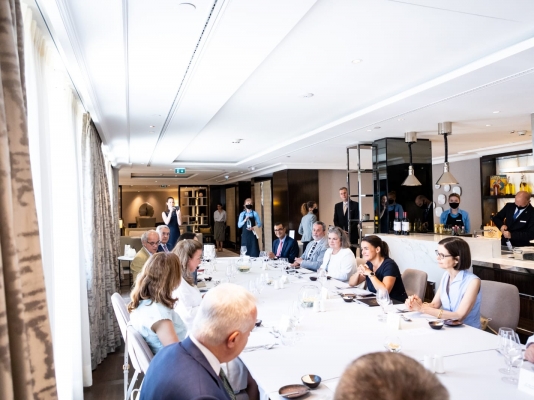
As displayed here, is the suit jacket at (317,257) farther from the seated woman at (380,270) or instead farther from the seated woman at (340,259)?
the seated woman at (380,270)

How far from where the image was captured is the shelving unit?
17750 millimetres

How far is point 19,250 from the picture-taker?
1126mm

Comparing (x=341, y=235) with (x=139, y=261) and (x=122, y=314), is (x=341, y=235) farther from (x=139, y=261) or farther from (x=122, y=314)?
(x=122, y=314)

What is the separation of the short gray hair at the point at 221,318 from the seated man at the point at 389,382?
2.38 ft

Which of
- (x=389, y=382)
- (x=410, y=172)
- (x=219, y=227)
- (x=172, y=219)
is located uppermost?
(x=410, y=172)

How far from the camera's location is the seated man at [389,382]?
2.51 feet

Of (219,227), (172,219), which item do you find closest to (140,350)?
(172,219)

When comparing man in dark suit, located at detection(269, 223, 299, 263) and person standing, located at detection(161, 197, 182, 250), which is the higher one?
person standing, located at detection(161, 197, 182, 250)

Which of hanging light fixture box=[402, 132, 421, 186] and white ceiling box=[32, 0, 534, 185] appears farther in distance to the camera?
hanging light fixture box=[402, 132, 421, 186]

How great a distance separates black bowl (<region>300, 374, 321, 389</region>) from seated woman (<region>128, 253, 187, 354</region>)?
80cm

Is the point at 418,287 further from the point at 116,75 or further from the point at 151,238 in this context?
the point at 116,75


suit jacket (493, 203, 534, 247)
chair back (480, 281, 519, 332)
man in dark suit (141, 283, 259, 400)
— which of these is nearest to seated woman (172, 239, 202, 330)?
man in dark suit (141, 283, 259, 400)

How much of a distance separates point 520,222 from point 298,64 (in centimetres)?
481

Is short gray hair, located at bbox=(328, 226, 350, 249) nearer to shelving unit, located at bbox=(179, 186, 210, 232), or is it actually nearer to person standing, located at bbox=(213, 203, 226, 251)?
person standing, located at bbox=(213, 203, 226, 251)
